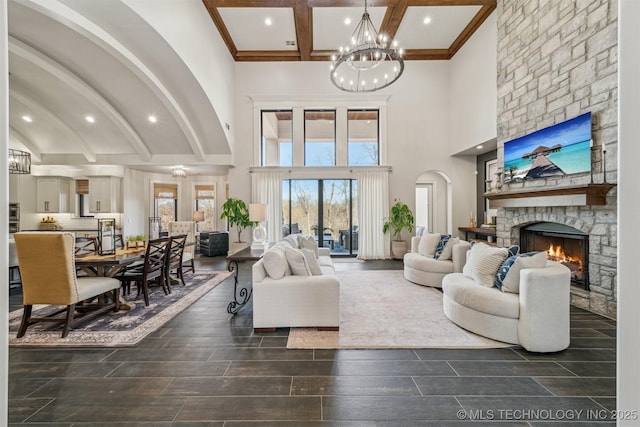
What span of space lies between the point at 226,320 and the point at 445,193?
7948 millimetres

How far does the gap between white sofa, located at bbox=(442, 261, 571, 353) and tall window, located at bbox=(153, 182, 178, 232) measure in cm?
875

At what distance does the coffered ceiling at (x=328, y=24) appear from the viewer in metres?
5.25

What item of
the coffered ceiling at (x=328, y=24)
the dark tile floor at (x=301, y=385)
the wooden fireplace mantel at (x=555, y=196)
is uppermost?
the coffered ceiling at (x=328, y=24)

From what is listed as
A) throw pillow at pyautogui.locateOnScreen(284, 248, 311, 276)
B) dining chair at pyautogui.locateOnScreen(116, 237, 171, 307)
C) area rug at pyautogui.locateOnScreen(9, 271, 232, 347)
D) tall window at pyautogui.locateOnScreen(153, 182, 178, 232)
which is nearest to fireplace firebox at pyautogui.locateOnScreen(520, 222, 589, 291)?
throw pillow at pyautogui.locateOnScreen(284, 248, 311, 276)

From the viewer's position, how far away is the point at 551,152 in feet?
12.5

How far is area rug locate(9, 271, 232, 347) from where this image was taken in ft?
8.57

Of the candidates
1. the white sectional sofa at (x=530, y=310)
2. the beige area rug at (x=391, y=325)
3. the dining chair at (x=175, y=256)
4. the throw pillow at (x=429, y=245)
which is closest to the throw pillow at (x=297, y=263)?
the beige area rug at (x=391, y=325)

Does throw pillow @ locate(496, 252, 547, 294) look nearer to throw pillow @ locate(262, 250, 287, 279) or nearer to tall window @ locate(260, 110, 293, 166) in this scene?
throw pillow @ locate(262, 250, 287, 279)

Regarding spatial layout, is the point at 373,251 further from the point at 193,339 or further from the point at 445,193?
the point at 193,339

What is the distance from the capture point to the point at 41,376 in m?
2.10

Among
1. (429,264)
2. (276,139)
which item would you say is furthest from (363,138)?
(429,264)

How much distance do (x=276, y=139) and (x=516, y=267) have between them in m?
6.25

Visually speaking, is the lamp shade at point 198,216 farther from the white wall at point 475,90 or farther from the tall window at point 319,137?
the white wall at point 475,90

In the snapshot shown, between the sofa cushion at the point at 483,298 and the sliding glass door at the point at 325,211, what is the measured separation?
4.45 meters
